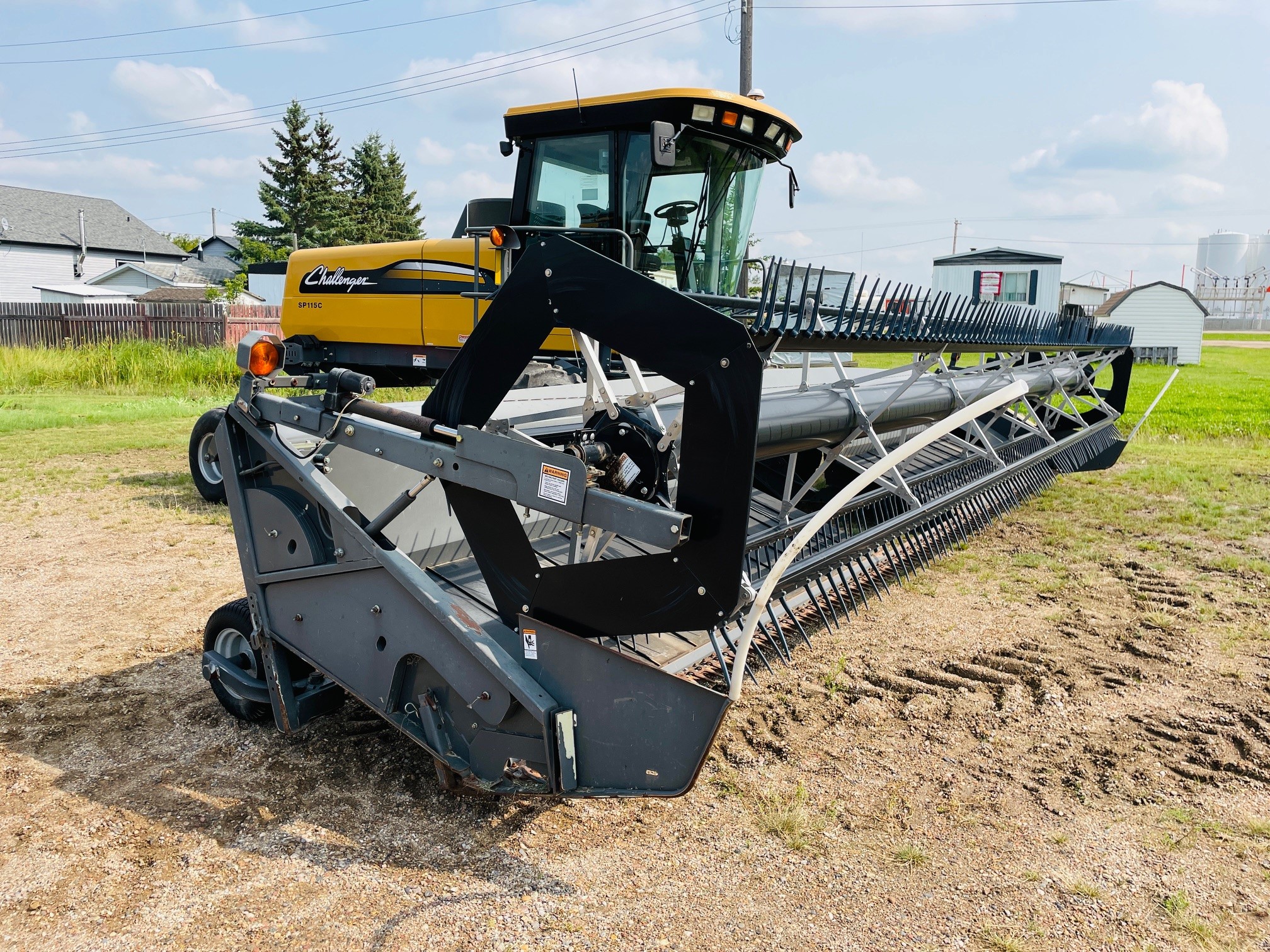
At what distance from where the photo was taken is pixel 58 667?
3.68 metres

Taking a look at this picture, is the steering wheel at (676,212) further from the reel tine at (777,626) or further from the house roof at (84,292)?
the house roof at (84,292)

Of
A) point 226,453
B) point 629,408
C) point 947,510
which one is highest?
point 629,408

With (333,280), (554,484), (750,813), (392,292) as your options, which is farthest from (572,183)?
(750,813)

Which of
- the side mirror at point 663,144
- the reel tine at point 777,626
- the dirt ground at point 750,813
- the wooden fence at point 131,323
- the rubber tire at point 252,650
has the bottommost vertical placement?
the dirt ground at point 750,813

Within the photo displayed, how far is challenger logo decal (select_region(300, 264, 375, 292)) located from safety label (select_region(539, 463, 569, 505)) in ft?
15.7

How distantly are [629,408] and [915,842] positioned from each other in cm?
144

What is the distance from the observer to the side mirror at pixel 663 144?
465 centimetres

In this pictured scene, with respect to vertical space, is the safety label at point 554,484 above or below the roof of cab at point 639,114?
below

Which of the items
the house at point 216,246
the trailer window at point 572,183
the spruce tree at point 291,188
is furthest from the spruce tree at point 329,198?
the trailer window at point 572,183

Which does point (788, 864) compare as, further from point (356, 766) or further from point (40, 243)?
Result: point (40, 243)

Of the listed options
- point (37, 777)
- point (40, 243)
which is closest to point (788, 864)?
point (37, 777)

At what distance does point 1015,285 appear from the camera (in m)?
27.5

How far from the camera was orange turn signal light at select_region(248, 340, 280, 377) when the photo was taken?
283 centimetres

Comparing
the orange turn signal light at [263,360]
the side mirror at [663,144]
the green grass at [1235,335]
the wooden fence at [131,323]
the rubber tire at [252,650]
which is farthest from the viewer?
the green grass at [1235,335]
